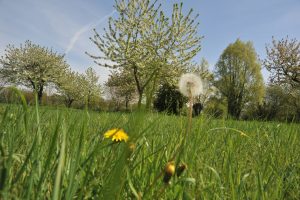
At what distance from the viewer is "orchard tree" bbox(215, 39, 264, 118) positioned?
5006 cm

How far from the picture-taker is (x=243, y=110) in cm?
5119

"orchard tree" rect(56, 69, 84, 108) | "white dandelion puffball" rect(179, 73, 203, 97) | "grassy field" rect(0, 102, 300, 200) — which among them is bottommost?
"grassy field" rect(0, 102, 300, 200)

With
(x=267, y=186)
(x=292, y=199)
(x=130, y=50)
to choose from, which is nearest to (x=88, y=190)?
(x=267, y=186)

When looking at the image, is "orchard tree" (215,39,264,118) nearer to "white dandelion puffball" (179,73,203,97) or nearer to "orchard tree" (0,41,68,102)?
"orchard tree" (0,41,68,102)

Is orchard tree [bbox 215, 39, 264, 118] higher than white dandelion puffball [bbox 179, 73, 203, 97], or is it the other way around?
orchard tree [bbox 215, 39, 264, 118]

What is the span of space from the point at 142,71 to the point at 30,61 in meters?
24.6

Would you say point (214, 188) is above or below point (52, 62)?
below

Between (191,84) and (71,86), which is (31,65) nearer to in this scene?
(71,86)

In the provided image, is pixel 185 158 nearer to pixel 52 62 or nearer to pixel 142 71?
pixel 142 71

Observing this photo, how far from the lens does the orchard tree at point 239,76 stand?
50.1m

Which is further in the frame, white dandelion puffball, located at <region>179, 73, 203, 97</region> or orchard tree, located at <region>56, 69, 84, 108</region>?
orchard tree, located at <region>56, 69, 84, 108</region>

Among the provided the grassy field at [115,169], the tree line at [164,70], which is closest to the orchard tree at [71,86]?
the tree line at [164,70]

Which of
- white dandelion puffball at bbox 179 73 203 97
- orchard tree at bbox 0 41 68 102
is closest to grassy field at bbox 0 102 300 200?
white dandelion puffball at bbox 179 73 203 97

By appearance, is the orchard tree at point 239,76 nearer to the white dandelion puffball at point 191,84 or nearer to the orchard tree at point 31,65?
the orchard tree at point 31,65
